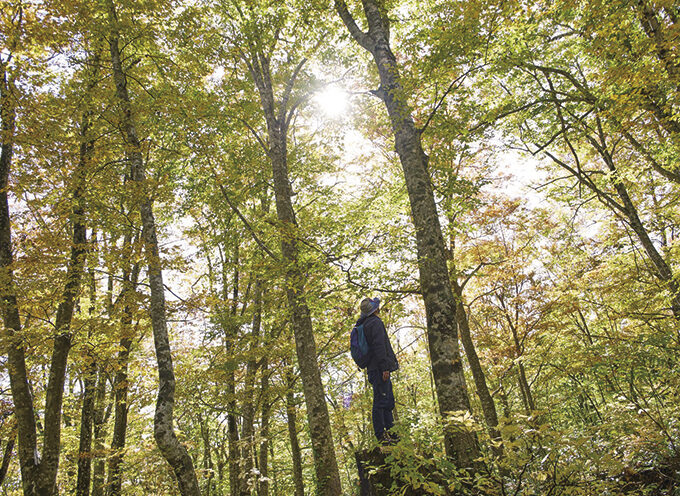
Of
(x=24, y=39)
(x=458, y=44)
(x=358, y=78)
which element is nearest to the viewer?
(x=458, y=44)

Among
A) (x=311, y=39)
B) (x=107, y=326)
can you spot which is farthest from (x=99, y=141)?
(x=311, y=39)

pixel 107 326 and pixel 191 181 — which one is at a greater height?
pixel 191 181

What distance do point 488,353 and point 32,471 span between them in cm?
1256

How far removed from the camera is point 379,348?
540cm

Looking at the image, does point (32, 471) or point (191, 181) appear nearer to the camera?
point (32, 471)

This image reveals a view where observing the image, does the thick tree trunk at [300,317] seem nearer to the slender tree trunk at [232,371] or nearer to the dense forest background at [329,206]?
the dense forest background at [329,206]

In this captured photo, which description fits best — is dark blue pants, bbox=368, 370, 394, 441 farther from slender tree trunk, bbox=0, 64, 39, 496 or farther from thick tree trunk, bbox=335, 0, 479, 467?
slender tree trunk, bbox=0, 64, 39, 496

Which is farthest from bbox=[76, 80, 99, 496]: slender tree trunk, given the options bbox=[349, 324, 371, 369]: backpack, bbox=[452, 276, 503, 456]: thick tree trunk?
bbox=[452, 276, 503, 456]: thick tree trunk

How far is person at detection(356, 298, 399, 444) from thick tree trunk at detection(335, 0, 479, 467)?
797mm

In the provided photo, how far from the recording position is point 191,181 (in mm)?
9414

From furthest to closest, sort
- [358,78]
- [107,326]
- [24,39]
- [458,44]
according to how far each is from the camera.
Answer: [358,78] → [107,326] → [24,39] → [458,44]

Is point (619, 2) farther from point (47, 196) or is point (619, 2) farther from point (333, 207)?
point (47, 196)

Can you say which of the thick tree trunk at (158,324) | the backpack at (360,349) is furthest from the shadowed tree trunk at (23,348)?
the backpack at (360,349)

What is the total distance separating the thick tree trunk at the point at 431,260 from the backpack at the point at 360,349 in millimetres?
1092
